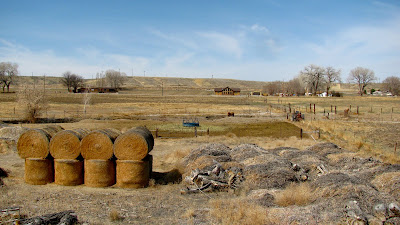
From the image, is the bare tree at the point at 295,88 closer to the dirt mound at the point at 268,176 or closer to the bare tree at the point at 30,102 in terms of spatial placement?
the bare tree at the point at 30,102

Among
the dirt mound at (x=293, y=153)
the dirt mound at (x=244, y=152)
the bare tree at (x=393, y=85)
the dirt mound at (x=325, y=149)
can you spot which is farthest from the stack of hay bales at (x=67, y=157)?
the bare tree at (x=393, y=85)

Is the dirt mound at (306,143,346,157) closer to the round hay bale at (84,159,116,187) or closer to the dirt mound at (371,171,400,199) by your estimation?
the dirt mound at (371,171,400,199)

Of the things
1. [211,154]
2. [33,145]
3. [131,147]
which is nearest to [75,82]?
[211,154]

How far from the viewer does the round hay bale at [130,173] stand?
35.0ft

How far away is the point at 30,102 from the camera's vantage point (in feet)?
114

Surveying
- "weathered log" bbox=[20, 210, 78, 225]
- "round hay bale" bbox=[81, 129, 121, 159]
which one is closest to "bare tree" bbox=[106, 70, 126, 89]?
"round hay bale" bbox=[81, 129, 121, 159]

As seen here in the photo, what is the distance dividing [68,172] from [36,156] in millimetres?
1271

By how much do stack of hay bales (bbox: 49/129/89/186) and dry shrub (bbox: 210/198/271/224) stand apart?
15.9ft

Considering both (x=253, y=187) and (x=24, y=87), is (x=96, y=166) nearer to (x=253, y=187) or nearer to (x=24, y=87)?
(x=253, y=187)

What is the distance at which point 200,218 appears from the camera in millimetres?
8023

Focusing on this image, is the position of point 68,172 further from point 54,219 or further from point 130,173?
point 54,219

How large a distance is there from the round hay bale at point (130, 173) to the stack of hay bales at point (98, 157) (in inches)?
13.7

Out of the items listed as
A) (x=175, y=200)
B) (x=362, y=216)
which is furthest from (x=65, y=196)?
(x=362, y=216)

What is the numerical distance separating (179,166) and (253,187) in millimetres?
3985
